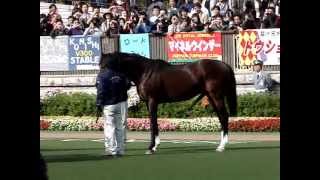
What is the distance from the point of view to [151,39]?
2186 cm

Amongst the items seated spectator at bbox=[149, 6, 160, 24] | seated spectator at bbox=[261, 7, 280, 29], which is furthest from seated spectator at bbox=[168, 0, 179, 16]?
seated spectator at bbox=[261, 7, 280, 29]

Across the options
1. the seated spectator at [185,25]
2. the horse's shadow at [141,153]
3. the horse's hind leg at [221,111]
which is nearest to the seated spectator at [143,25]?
the seated spectator at [185,25]

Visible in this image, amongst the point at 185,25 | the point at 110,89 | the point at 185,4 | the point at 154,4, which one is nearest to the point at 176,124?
the point at 185,25

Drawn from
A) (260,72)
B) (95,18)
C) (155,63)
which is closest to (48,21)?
(95,18)

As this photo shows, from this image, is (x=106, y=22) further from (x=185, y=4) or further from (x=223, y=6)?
(x=223, y=6)

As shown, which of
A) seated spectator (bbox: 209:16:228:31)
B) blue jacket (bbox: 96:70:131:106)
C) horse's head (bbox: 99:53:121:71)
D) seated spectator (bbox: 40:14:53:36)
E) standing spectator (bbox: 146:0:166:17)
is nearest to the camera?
blue jacket (bbox: 96:70:131:106)

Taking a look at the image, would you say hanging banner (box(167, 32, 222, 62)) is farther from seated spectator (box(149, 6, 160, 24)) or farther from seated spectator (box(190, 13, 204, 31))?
seated spectator (box(149, 6, 160, 24))

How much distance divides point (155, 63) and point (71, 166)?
342 centimetres

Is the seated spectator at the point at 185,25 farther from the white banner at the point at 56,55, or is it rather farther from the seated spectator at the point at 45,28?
the seated spectator at the point at 45,28

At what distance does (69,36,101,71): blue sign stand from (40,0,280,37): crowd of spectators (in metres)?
0.29

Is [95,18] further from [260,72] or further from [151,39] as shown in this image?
[260,72]

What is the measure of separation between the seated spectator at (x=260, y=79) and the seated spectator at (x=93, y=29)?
18.2 feet

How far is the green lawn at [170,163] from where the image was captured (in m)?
8.97

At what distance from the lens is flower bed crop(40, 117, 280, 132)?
59.2 feet
